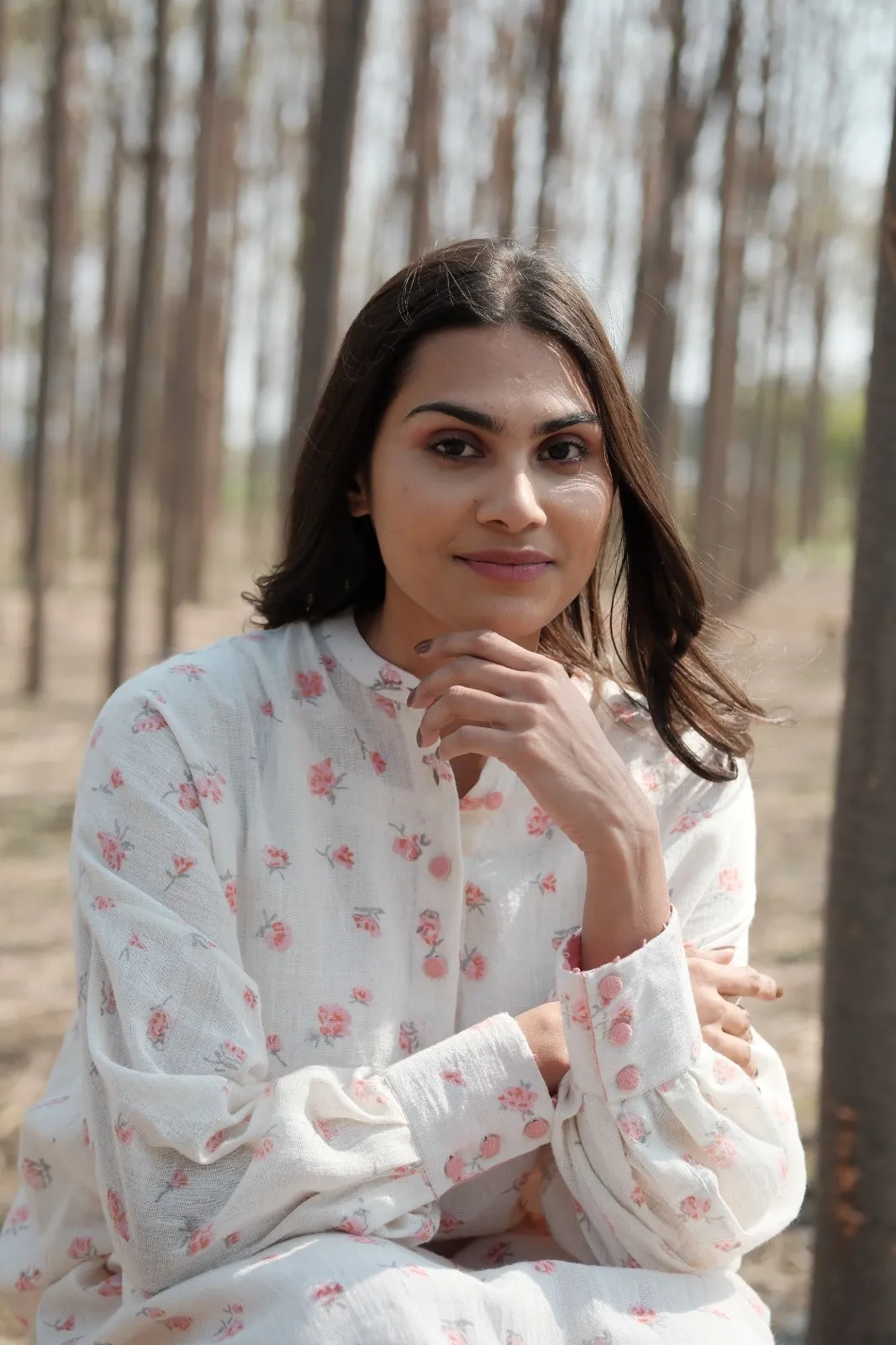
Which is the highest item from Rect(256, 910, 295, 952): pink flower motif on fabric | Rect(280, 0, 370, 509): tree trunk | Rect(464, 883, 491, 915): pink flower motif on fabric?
Rect(280, 0, 370, 509): tree trunk

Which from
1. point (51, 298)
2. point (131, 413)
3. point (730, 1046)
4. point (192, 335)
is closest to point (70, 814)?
point (131, 413)

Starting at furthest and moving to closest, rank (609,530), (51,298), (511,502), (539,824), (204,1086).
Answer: (51,298) → (609,530) → (539,824) → (511,502) → (204,1086)

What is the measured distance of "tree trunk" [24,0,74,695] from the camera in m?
7.61

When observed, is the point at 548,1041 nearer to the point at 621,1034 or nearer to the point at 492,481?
the point at 621,1034

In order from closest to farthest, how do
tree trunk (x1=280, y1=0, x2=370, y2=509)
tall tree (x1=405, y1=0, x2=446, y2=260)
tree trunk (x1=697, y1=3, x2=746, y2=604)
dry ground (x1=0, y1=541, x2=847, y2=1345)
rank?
dry ground (x1=0, y1=541, x2=847, y2=1345)
tree trunk (x1=280, y1=0, x2=370, y2=509)
tree trunk (x1=697, y1=3, x2=746, y2=604)
tall tree (x1=405, y1=0, x2=446, y2=260)

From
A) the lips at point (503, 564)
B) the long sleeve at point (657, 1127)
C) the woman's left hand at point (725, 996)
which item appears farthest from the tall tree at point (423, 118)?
the long sleeve at point (657, 1127)

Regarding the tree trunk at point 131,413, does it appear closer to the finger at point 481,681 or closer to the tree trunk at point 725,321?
the tree trunk at point 725,321

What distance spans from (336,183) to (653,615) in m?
3.37

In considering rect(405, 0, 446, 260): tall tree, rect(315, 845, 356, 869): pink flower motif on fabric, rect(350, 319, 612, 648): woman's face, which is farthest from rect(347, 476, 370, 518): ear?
rect(405, 0, 446, 260): tall tree

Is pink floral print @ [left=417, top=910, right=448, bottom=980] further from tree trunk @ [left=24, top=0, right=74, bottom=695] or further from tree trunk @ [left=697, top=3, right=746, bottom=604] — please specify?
tree trunk @ [left=24, top=0, right=74, bottom=695]

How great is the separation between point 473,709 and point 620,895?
29 cm

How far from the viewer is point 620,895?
5.44ft

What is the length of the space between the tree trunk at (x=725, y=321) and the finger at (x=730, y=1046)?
6.26m

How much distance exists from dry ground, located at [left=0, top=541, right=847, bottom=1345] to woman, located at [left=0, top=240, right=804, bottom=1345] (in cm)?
56
